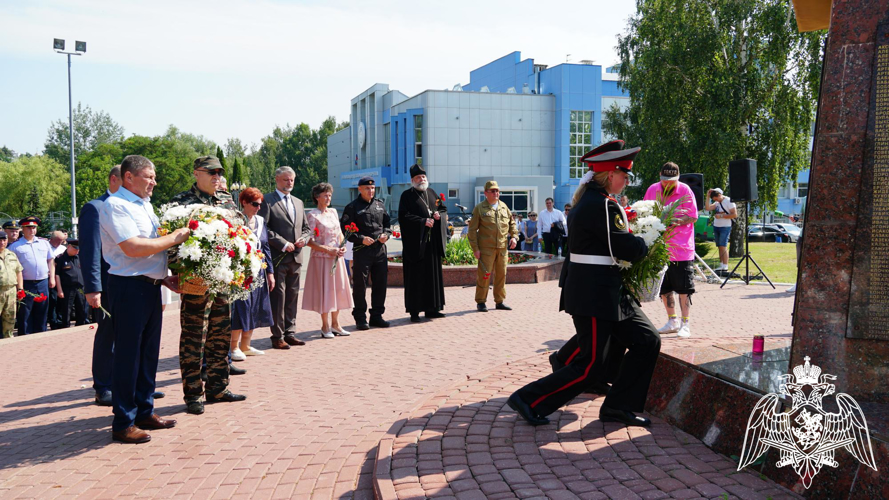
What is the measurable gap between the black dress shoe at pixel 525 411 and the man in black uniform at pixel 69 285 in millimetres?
9973

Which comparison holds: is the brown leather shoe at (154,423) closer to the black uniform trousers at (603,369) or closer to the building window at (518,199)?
the black uniform trousers at (603,369)

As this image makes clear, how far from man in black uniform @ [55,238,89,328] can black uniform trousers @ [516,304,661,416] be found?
10.2 m

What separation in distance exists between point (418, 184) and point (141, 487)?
6686 mm

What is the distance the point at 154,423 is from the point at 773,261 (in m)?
18.2

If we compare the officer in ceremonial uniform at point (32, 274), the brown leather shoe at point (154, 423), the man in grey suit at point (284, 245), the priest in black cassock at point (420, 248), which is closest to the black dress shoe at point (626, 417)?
the brown leather shoe at point (154, 423)

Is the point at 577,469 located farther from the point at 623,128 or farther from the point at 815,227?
the point at 623,128

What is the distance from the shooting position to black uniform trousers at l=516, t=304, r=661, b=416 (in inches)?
181

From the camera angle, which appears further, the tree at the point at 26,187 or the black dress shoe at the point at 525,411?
the tree at the point at 26,187

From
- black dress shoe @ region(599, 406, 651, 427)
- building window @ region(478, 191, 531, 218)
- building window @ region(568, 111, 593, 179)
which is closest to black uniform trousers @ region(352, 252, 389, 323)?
black dress shoe @ region(599, 406, 651, 427)

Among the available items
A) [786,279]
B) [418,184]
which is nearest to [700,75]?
[786,279]

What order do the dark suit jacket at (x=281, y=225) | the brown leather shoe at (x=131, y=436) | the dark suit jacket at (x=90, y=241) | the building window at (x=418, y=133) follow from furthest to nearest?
the building window at (x=418, y=133), the dark suit jacket at (x=281, y=225), the dark suit jacket at (x=90, y=241), the brown leather shoe at (x=131, y=436)

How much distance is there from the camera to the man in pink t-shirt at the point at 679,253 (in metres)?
7.31

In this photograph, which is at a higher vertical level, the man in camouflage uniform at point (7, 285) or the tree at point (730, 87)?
the tree at point (730, 87)

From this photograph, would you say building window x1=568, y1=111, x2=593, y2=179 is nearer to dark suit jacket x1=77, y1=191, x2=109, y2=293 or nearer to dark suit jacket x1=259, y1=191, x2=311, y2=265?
dark suit jacket x1=259, y1=191, x2=311, y2=265
